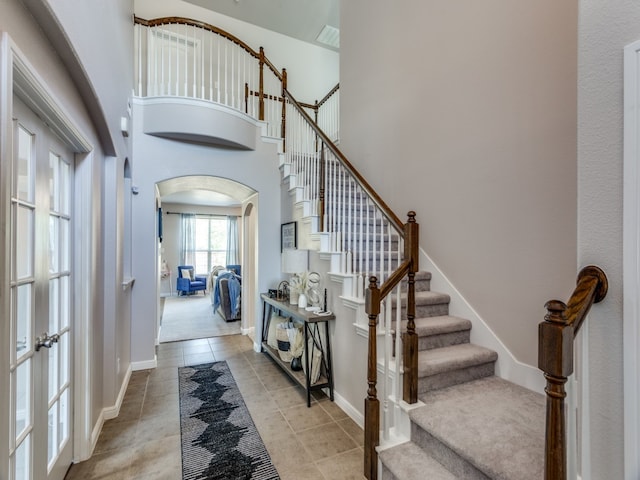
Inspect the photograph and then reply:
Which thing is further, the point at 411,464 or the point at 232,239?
the point at 232,239

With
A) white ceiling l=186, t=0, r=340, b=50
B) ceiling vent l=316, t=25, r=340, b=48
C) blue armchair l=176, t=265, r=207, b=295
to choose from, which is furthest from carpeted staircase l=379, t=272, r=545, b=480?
blue armchair l=176, t=265, r=207, b=295

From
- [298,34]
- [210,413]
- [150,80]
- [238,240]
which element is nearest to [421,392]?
[210,413]

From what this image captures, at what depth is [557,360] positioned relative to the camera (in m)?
0.92

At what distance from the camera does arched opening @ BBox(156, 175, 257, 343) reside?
17.1ft

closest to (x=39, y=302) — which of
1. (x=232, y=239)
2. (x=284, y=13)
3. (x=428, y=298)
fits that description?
(x=428, y=298)

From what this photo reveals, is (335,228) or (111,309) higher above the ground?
(335,228)

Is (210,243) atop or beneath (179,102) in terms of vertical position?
beneath

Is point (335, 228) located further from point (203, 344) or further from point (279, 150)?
point (203, 344)

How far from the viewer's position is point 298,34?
6387 millimetres

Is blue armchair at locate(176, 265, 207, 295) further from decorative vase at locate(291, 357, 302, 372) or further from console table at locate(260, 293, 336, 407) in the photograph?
decorative vase at locate(291, 357, 302, 372)

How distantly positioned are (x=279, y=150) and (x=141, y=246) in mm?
2252

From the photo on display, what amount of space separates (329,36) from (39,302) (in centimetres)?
687

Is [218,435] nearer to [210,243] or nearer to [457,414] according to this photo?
[457,414]

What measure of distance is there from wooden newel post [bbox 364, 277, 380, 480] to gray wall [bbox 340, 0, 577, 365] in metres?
1.22
